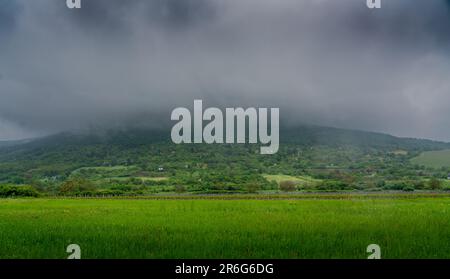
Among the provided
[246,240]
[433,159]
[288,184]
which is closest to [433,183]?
[433,159]

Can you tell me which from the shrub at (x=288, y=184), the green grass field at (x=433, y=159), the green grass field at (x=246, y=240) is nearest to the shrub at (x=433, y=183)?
the green grass field at (x=433, y=159)

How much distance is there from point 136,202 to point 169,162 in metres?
11.3

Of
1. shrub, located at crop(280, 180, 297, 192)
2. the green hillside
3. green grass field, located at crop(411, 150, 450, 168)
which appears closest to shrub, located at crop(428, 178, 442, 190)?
green grass field, located at crop(411, 150, 450, 168)

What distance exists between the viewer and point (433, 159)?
977 cm

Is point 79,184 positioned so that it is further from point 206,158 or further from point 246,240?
point 246,240

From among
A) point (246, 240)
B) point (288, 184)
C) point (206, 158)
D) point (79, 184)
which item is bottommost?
point (79, 184)

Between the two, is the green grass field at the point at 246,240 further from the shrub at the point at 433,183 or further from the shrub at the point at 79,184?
the shrub at the point at 433,183

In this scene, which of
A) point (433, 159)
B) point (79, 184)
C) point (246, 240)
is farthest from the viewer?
point (79, 184)

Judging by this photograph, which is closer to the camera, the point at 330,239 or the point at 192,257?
the point at 192,257

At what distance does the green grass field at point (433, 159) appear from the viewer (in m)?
9.13

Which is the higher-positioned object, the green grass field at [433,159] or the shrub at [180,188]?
the green grass field at [433,159]

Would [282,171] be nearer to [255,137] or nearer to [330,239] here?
[330,239]
